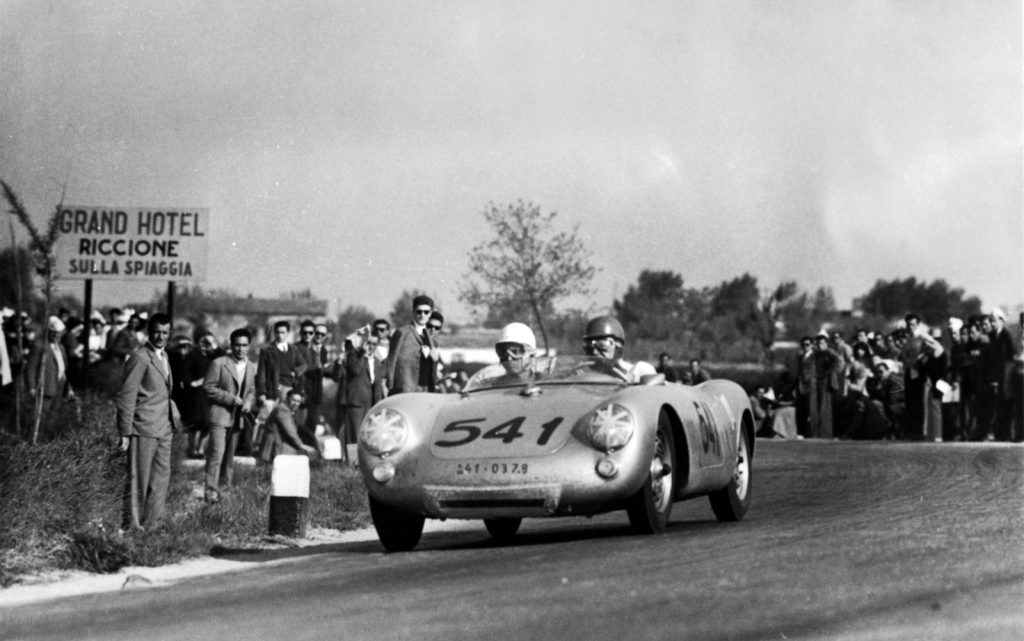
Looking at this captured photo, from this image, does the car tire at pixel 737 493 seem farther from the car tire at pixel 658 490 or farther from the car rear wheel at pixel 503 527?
the car rear wheel at pixel 503 527

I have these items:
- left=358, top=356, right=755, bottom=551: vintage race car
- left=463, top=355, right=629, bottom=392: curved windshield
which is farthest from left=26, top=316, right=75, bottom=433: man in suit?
Answer: left=358, top=356, right=755, bottom=551: vintage race car

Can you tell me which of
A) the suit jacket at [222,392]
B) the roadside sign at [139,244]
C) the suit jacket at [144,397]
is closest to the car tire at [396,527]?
the suit jacket at [144,397]

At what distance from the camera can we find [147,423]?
10.6 metres

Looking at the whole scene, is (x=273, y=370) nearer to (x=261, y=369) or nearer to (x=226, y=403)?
(x=261, y=369)

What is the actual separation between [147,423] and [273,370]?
5.64 meters

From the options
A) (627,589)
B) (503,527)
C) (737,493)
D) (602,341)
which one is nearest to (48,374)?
(503,527)

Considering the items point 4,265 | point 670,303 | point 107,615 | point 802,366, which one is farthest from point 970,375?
point 670,303

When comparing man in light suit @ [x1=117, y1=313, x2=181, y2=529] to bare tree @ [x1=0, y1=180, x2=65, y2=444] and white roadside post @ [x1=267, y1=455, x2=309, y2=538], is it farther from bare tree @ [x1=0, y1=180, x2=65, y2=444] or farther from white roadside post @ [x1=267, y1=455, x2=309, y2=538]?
bare tree @ [x1=0, y1=180, x2=65, y2=444]

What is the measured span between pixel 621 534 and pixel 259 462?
25.7 ft

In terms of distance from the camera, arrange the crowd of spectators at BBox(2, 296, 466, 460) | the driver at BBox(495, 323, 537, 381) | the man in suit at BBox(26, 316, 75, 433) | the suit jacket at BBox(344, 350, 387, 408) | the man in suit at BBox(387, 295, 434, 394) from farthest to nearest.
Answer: the suit jacket at BBox(344, 350, 387, 408) → the man in suit at BBox(26, 316, 75, 433) → the crowd of spectators at BBox(2, 296, 466, 460) → the man in suit at BBox(387, 295, 434, 394) → the driver at BBox(495, 323, 537, 381)

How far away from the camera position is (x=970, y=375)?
19734mm

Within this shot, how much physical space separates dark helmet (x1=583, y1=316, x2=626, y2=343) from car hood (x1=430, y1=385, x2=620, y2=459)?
1003 millimetres

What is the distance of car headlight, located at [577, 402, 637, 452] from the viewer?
27.6 feet

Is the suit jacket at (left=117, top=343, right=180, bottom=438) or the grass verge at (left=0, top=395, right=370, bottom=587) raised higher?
the suit jacket at (left=117, top=343, right=180, bottom=438)
